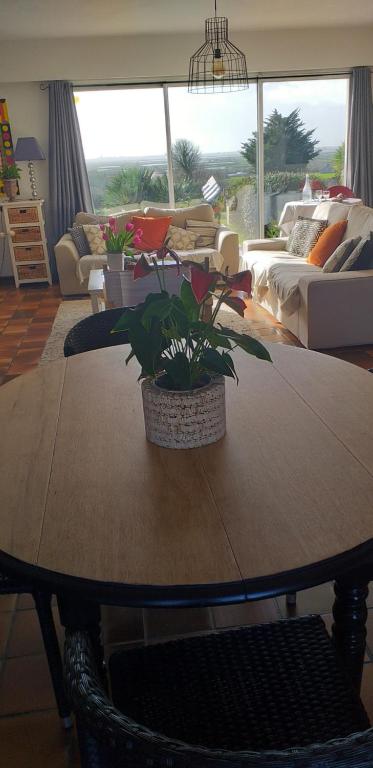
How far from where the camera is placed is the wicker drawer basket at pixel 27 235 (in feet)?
23.2

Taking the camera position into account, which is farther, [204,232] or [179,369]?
[204,232]

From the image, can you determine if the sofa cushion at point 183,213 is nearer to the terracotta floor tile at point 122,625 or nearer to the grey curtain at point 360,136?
the grey curtain at point 360,136

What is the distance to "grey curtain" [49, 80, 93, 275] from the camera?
700cm

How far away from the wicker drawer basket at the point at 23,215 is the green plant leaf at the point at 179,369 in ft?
20.5

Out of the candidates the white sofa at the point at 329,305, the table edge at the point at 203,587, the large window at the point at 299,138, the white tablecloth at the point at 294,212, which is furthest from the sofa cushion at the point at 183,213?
the table edge at the point at 203,587

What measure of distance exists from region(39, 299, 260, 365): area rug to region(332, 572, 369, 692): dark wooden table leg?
3390 mm

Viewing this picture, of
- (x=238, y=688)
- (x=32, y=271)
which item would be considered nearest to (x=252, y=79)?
(x=32, y=271)

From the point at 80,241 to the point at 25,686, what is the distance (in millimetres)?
5562

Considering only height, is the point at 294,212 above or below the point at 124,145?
below

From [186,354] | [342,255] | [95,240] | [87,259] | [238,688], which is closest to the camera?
[238,688]

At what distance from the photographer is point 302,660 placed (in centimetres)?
113

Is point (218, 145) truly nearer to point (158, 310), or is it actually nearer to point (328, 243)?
point (328, 243)

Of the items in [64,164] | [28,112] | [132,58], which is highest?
[132,58]

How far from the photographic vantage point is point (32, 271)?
7.26 metres
